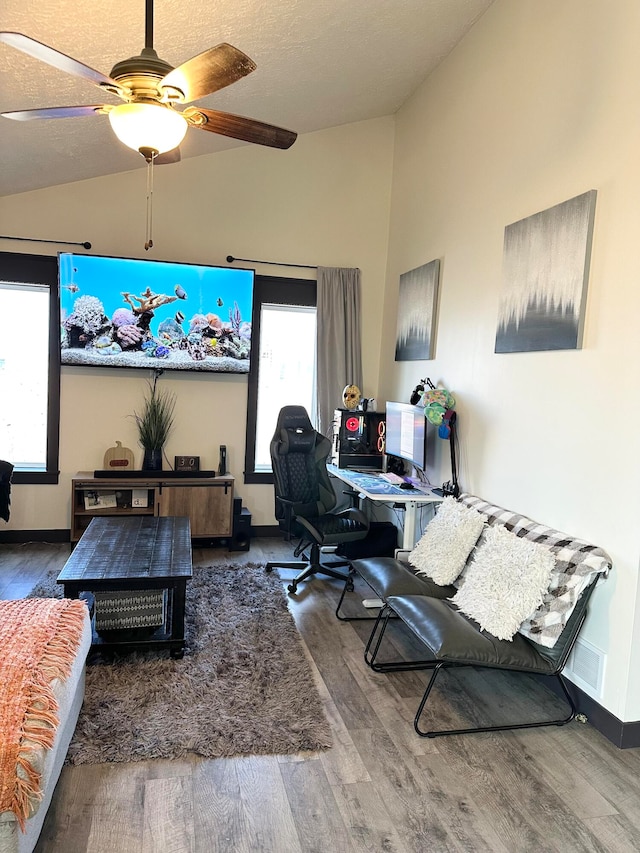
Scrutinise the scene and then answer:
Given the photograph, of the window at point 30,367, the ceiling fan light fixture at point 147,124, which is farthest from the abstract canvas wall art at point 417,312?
the window at point 30,367

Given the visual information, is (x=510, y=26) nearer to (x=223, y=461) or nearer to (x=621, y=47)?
(x=621, y=47)

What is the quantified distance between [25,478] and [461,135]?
4210 mm

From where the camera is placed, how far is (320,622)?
3562 millimetres

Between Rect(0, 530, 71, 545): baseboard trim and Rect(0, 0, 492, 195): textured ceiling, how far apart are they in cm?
268

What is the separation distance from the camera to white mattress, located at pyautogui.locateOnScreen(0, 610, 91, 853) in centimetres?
154

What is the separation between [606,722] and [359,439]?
107 inches

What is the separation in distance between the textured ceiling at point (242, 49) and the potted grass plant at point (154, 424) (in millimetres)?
1826

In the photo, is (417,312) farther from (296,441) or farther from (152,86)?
(152,86)

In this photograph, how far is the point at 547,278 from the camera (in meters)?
2.97

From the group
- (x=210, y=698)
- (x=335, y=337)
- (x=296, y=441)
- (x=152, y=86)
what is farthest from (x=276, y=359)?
(x=152, y=86)

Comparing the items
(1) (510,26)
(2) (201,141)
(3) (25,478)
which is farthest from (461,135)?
(3) (25,478)

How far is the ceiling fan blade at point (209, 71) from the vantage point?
1.86 metres

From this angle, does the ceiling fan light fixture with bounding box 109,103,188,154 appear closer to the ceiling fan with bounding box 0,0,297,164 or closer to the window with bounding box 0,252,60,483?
the ceiling fan with bounding box 0,0,297,164

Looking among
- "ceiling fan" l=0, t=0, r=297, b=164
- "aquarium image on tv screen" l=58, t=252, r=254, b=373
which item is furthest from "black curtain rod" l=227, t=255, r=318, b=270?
"ceiling fan" l=0, t=0, r=297, b=164
